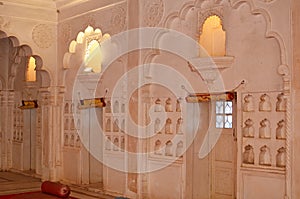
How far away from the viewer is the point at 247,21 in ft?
21.6

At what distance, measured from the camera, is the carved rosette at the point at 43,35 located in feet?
33.1

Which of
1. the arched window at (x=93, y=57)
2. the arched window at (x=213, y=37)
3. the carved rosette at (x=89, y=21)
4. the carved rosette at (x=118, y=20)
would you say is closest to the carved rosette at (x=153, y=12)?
the carved rosette at (x=118, y=20)

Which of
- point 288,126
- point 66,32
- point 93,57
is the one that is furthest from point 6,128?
point 288,126

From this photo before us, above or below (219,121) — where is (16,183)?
below

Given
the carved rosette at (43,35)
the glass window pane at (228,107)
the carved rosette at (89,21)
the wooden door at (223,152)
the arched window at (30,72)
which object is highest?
the carved rosette at (89,21)

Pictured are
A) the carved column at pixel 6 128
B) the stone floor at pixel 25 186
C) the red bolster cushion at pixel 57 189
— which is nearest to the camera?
the red bolster cushion at pixel 57 189

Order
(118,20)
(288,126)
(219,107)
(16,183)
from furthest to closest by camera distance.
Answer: (16,183) → (118,20) → (219,107) → (288,126)

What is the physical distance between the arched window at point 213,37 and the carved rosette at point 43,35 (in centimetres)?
420

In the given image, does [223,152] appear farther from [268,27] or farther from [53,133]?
[53,133]

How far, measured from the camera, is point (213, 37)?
7.62 meters

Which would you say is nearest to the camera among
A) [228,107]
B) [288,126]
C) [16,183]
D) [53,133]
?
[288,126]

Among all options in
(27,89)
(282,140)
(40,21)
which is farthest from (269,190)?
(27,89)

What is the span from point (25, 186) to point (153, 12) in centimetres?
502

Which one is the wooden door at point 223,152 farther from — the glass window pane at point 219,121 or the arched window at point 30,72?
the arched window at point 30,72
